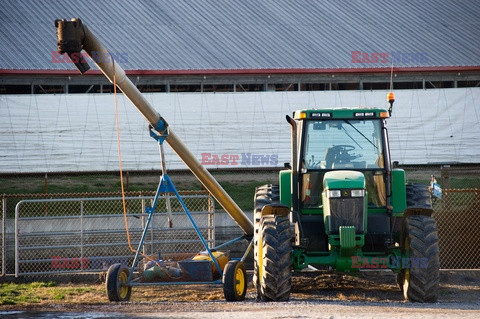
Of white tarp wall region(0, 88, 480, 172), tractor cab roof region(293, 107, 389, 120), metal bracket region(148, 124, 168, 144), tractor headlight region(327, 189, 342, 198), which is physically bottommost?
tractor headlight region(327, 189, 342, 198)

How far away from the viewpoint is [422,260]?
484 inches

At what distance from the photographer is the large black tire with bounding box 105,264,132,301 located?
42.7 ft

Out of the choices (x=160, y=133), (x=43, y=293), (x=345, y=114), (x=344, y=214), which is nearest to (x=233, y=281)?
(x=344, y=214)

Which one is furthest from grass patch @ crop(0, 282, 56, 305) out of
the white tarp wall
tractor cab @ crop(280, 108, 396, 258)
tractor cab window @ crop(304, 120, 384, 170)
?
the white tarp wall

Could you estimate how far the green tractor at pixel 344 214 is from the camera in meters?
12.3

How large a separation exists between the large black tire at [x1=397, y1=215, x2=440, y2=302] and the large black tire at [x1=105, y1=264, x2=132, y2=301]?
4.28 metres

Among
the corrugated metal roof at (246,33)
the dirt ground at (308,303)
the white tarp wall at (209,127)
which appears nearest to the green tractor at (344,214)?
the dirt ground at (308,303)

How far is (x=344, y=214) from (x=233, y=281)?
1938 millimetres

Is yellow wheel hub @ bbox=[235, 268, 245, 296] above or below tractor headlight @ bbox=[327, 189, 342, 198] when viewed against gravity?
below

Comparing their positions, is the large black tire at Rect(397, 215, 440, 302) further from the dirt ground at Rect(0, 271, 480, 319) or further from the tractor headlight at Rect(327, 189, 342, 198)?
the tractor headlight at Rect(327, 189, 342, 198)

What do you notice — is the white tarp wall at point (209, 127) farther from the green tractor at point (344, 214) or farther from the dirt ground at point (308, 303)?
the green tractor at point (344, 214)

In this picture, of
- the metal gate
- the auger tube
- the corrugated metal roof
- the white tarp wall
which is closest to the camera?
the auger tube

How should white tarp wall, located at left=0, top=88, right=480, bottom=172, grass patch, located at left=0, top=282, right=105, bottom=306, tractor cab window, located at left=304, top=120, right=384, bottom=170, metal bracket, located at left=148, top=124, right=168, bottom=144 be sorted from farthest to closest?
white tarp wall, located at left=0, top=88, right=480, bottom=172 → grass patch, located at left=0, top=282, right=105, bottom=306 → tractor cab window, located at left=304, top=120, right=384, bottom=170 → metal bracket, located at left=148, top=124, right=168, bottom=144

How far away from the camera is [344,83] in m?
34.2
